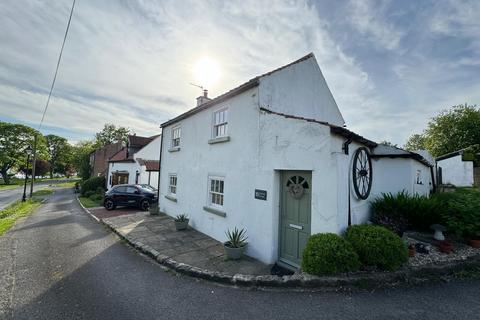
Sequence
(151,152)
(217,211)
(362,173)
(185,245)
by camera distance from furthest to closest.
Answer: (151,152), (217,211), (185,245), (362,173)

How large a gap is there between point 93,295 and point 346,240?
18.8 feet

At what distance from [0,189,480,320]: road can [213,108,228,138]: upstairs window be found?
5.03 metres

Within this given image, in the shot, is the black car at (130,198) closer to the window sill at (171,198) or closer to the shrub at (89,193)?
the window sill at (171,198)

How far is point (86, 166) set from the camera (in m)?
46.4

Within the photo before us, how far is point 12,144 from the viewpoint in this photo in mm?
45844

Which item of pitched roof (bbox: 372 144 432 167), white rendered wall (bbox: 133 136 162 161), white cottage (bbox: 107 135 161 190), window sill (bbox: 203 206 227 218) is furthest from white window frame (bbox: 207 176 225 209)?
white rendered wall (bbox: 133 136 162 161)

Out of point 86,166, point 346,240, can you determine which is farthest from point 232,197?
point 86,166

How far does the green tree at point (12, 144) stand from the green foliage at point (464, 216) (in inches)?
2365

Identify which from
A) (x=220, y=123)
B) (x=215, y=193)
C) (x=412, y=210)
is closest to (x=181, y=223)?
(x=215, y=193)

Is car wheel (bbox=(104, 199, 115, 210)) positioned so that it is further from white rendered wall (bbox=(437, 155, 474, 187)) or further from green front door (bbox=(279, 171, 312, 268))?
white rendered wall (bbox=(437, 155, 474, 187))

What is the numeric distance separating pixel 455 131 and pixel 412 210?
3650cm

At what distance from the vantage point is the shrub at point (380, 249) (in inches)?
189

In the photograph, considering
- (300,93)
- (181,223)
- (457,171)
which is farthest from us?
(457,171)

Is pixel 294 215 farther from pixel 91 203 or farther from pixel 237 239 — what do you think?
pixel 91 203
